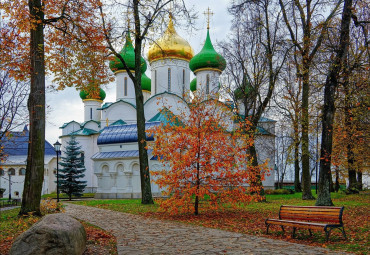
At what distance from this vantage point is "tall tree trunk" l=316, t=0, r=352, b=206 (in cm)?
1080

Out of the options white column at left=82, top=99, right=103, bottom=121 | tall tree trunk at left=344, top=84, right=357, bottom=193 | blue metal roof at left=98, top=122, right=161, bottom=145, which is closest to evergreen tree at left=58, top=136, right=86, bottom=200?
blue metal roof at left=98, top=122, right=161, bottom=145

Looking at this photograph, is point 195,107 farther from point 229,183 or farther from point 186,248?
point 186,248

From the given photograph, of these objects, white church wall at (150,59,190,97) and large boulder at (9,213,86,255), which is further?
white church wall at (150,59,190,97)

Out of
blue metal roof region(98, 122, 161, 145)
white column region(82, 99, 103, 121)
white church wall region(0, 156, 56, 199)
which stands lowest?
white church wall region(0, 156, 56, 199)

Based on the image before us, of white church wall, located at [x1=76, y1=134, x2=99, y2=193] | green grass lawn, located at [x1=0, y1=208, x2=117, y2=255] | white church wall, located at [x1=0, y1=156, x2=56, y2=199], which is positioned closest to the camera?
green grass lawn, located at [x1=0, y1=208, x2=117, y2=255]

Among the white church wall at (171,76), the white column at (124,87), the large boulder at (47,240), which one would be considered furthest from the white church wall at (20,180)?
the large boulder at (47,240)

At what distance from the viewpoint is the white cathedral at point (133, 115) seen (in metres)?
23.2

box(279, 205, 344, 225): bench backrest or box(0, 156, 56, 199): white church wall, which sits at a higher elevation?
box(279, 205, 344, 225): bench backrest

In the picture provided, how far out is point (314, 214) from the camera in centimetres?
694

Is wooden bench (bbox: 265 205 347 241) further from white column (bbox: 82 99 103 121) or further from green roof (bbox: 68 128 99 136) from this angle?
white column (bbox: 82 99 103 121)

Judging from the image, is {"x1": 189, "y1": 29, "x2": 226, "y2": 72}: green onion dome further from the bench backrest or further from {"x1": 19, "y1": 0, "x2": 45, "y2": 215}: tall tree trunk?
the bench backrest

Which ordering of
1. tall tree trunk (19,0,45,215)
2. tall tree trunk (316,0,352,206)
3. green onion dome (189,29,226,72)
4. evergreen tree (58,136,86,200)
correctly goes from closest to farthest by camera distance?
tall tree trunk (19,0,45,215) < tall tree trunk (316,0,352,206) < green onion dome (189,29,226,72) < evergreen tree (58,136,86,200)

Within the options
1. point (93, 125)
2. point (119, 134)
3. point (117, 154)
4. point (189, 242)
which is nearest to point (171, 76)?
point (119, 134)

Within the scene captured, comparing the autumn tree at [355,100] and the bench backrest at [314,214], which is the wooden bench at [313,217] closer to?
the bench backrest at [314,214]
